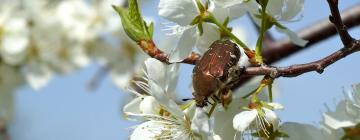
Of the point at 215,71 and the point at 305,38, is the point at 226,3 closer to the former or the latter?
the point at 215,71

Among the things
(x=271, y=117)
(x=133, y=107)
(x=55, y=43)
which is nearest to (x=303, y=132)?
(x=271, y=117)

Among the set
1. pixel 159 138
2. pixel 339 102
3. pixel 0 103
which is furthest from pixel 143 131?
pixel 0 103

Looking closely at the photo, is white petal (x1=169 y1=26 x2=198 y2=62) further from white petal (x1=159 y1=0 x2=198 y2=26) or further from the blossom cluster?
the blossom cluster

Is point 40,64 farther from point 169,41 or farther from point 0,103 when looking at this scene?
point 169,41

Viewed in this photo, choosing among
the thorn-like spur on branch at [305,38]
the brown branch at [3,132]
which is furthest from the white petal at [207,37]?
the brown branch at [3,132]

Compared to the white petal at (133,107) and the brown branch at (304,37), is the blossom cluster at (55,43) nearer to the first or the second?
the brown branch at (304,37)

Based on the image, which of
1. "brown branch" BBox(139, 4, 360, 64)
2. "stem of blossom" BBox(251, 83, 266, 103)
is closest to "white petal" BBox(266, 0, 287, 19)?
"stem of blossom" BBox(251, 83, 266, 103)
